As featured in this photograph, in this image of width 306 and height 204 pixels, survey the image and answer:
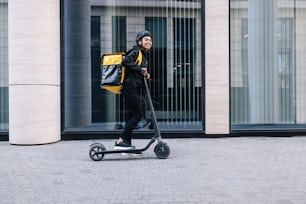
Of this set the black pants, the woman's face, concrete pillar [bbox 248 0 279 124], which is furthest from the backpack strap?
concrete pillar [bbox 248 0 279 124]

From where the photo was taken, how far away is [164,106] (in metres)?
9.82

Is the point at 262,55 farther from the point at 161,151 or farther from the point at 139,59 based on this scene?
the point at 161,151

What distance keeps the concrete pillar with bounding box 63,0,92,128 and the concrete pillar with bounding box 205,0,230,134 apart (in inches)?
120

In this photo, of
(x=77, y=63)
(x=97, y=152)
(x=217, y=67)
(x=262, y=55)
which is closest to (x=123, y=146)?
(x=97, y=152)

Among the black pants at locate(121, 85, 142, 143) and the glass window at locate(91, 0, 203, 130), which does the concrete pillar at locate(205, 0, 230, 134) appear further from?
the black pants at locate(121, 85, 142, 143)

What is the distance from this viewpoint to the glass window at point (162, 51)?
977 centimetres

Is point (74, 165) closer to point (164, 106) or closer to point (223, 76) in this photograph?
point (164, 106)

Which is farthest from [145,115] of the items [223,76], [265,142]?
[265,142]

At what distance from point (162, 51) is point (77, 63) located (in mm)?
2223

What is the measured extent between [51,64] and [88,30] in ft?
4.87

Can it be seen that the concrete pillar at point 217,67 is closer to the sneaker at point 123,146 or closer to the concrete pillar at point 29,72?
the sneaker at point 123,146

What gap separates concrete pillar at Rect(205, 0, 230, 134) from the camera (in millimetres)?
9547

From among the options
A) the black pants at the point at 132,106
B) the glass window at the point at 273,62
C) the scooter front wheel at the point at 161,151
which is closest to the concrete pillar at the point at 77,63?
the black pants at the point at 132,106

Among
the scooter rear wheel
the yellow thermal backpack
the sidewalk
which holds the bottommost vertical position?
the sidewalk
